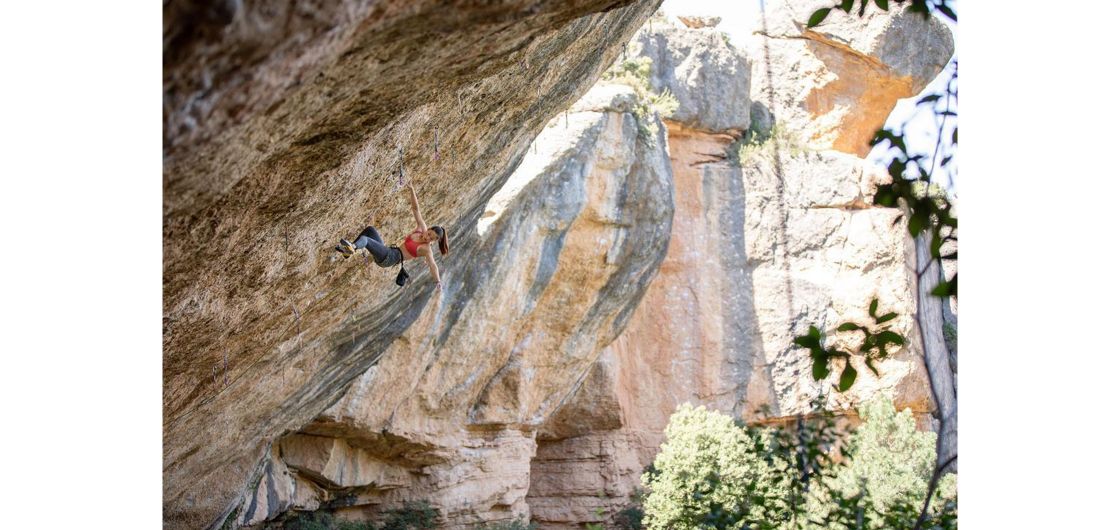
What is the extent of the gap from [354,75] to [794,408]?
15318 millimetres

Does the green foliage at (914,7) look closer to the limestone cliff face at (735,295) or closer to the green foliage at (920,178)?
the green foliage at (920,178)

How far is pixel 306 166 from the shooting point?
4098 mm

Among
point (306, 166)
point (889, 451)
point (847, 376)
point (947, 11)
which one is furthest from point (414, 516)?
point (947, 11)

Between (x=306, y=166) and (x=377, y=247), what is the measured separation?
1259mm

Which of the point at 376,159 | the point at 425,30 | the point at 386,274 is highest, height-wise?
the point at 386,274

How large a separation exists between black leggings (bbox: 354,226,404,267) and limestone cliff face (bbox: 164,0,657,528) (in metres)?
0.15

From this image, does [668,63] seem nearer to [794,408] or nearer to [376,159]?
[794,408]

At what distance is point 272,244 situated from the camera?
480 centimetres

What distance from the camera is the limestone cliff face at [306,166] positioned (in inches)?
92.4

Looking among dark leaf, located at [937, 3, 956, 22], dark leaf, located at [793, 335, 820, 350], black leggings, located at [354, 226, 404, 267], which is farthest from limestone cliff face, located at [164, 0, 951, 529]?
dark leaf, located at [793, 335, 820, 350]

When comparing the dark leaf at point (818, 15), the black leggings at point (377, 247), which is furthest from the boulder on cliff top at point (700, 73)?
the dark leaf at point (818, 15)

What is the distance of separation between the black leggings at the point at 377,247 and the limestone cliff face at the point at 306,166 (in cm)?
15
